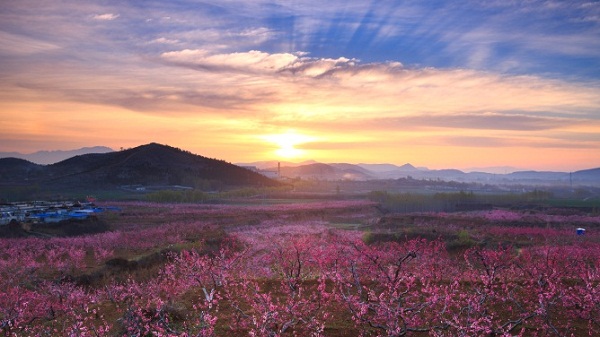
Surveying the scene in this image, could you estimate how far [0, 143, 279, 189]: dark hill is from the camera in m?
116

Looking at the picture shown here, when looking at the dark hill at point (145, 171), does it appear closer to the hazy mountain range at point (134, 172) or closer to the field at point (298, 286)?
the hazy mountain range at point (134, 172)

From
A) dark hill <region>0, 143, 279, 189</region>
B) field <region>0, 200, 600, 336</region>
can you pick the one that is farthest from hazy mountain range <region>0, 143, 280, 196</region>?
field <region>0, 200, 600, 336</region>

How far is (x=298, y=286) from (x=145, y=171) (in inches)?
4751

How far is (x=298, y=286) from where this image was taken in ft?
36.4

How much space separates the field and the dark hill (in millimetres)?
75136

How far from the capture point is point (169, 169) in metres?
129

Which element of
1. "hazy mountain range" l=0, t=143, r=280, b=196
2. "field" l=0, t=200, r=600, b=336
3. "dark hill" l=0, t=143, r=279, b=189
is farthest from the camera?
"dark hill" l=0, t=143, r=279, b=189

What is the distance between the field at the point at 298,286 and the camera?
27.7ft

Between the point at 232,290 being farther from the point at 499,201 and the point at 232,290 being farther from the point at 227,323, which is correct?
the point at 499,201

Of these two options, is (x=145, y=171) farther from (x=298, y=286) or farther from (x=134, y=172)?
(x=298, y=286)

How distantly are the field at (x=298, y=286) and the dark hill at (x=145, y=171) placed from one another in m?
75.1

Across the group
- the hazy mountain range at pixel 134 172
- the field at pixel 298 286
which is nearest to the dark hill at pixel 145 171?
the hazy mountain range at pixel 134 172

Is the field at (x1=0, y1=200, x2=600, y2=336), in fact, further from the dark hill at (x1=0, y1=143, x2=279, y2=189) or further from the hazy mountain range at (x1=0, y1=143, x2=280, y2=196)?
the dark hill at (x1=0, y1=143, x2=279, y2=189)

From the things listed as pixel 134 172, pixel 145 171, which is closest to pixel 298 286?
pixel 134 172
